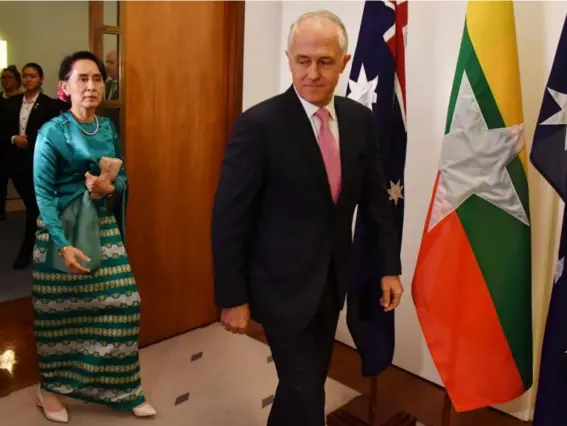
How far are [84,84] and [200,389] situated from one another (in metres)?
1.28

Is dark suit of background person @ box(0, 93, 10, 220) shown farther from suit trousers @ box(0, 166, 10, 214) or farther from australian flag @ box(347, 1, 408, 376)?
australian flag @ box(347, 1, 408, 376)

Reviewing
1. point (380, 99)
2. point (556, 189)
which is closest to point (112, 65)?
point (380, 99)

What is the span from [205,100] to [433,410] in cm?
171

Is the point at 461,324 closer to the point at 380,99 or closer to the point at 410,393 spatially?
the point at 410,393

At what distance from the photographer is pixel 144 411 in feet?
7.30

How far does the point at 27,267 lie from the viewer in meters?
2.98

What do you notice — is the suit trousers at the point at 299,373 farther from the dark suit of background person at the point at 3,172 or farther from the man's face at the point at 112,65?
the dark suit of background person at the point at 3,172

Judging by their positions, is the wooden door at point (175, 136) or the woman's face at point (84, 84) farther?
the wooden door at point (175, 136)

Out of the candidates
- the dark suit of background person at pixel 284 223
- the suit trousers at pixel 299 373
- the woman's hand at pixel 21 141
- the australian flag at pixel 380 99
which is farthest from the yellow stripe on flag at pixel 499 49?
the woman's hand at pixel 21 141

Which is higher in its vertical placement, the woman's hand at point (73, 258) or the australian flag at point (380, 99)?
the australian flag at point (380, 99)

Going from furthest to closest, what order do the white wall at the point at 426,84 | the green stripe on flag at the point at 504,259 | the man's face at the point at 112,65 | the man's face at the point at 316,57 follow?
1. the man's face at the point at 112,65
2. the white wall at the point at 426,84
3. the green stripe on flag at the point at 504,259
4. the man's face at the point at 316,57

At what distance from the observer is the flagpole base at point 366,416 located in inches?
84.4

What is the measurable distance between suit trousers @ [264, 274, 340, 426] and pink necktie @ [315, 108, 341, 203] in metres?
0.26

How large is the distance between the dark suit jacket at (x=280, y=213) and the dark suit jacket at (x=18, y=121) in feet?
4.47
